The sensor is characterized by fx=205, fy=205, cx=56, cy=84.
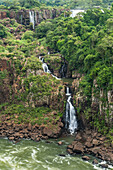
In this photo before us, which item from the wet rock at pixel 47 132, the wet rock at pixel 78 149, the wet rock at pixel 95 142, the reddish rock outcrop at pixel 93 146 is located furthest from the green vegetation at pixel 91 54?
the wet rock at pixel 47 132

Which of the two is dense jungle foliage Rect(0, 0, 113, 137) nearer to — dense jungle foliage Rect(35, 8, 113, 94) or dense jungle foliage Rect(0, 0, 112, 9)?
dense jungle foliage Rect(35, 8, 113, 94)

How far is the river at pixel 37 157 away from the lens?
21797 mm

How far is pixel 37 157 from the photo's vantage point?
2353 cm

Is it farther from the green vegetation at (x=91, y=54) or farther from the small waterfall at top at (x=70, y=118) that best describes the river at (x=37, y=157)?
the green vegetation at (x=91, y=54)

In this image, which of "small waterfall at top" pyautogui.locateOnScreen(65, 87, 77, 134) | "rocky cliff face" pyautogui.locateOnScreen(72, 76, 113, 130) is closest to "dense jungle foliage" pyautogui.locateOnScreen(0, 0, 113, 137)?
"rocky cliff face" pyautogui.locateOnScreen(72, 76, 113, 130)

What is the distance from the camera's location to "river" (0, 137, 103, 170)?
71.5ft

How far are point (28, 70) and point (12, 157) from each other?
16.4 metres

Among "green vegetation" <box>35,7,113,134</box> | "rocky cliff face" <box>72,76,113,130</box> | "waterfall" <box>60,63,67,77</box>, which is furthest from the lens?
"waterfall" <box>60,63,67,77</box>

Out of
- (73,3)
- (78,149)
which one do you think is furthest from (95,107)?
(73,3)

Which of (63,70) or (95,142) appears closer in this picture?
(95,142)

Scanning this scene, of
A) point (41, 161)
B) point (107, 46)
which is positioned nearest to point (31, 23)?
point (107, 46)

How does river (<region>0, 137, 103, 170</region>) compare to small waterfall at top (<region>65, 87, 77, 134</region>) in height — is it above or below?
below

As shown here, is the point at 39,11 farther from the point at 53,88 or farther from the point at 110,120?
the point at 110,120

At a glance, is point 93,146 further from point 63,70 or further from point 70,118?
point 63,70
